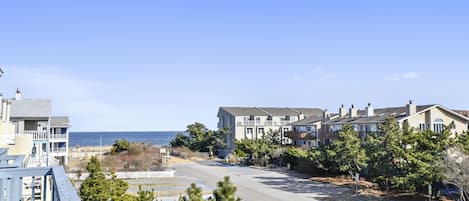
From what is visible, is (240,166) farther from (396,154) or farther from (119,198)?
(119,198)

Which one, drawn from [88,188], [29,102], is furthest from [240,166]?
[88,188]

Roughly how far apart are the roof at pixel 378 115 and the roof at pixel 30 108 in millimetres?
25759

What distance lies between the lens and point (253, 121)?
174 ft

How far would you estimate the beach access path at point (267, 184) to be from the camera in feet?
77.2

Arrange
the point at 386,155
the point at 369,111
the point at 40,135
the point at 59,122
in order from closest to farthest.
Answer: the point at 386,155 → the point at 40,135 → the point at 59,122 → the point at 369,111

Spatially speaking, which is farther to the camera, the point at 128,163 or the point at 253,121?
the point at 253,121

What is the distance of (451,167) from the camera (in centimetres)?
1856

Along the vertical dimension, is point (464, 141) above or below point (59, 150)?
above

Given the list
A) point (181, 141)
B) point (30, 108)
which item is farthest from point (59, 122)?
point (181, 141)

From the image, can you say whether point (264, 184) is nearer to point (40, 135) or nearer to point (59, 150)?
point (40, 135)

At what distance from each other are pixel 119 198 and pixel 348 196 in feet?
50.4

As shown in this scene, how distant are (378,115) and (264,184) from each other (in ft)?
47.4

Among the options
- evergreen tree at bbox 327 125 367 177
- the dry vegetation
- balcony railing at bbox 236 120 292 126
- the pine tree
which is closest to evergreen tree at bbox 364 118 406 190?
evergreen tree at bbox 327 125 367 177

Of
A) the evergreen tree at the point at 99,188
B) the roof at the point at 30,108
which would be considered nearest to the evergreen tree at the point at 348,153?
the evergreen tree at the point at 99,188
